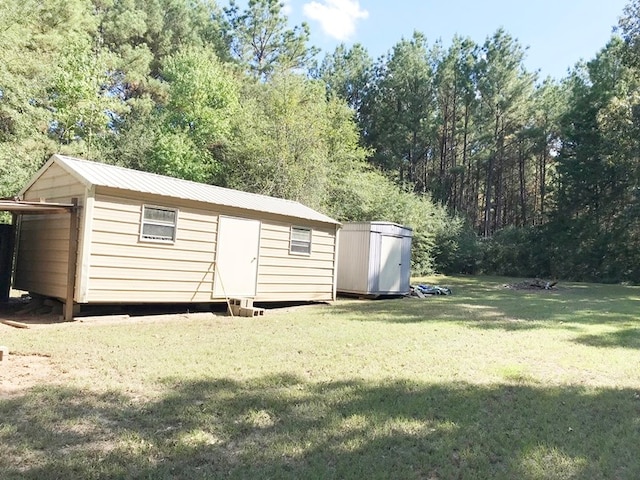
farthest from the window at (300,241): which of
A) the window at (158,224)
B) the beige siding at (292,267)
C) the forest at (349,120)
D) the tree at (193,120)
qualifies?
the tree at (193,120)

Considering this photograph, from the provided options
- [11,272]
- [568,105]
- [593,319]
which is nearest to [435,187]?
[568,105]

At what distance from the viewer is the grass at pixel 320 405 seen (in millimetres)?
2943

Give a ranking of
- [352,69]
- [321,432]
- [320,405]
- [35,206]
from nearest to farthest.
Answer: [321,432] → [320,405] → [35,206] → [352,69]

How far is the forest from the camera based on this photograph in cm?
1809

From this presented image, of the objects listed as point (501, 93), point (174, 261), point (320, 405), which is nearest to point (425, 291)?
point (174, 261)

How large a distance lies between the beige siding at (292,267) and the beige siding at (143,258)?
1.33 meters

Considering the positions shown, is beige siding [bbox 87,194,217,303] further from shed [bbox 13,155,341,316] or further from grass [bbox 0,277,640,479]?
grass [bbox 0,277,640,479]

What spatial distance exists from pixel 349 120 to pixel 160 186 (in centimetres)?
1806

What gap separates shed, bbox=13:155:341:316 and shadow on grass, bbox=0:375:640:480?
402 centimetres

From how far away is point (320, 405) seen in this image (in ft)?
13.0

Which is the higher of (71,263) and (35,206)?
(35,206)

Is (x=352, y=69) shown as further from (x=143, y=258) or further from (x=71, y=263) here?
(x=71, y=263)

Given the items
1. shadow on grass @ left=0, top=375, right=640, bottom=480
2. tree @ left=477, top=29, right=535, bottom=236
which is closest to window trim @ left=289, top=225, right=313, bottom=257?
shadow on grass @ left=0, top=375, right=640, bottom=480


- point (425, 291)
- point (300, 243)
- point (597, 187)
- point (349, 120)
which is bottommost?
point (425, 291)
